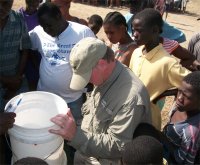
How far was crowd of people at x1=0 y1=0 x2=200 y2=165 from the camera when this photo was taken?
2057mm

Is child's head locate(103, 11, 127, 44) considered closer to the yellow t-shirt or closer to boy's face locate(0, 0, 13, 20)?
the yellow t-shirt

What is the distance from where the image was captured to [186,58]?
123 inches

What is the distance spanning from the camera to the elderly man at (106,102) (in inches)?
80.4

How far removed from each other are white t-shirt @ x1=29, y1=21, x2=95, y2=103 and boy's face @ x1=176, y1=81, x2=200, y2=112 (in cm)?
111

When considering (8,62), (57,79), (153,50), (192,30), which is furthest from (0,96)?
(192,30)

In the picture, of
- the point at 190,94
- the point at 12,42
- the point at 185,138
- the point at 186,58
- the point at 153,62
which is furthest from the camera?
the point at 186,58

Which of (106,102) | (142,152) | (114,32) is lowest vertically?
(142,152)

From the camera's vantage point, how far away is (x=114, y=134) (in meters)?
2.10

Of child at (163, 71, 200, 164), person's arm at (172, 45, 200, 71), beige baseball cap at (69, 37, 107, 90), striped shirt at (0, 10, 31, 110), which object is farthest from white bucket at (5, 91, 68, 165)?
person's arm at (172, 45, 200, 71)

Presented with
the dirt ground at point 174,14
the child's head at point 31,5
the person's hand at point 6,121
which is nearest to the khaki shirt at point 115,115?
the person's hand at point 6,121

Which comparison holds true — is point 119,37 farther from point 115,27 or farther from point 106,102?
point 106,102

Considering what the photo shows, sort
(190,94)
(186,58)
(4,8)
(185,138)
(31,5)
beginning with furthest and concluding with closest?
(31,5) < (186,58) < (4,8) < (190,94) < (185,138)

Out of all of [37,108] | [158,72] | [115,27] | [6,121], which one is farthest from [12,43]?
[158,72]

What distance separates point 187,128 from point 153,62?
0.68 meters
